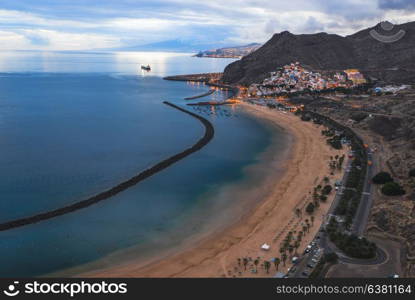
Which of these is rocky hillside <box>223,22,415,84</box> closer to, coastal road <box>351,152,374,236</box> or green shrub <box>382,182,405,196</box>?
coastal road <box>351,152,374,236</box>

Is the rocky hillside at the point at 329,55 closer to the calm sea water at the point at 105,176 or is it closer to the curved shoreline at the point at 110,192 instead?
the calm sea water at the point at 105,176

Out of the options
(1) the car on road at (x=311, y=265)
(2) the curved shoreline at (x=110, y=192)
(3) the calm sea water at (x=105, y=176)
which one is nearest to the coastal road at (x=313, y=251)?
(1) the car on road at (x=311, y=265)

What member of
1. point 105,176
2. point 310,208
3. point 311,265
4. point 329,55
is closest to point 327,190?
point 310,208

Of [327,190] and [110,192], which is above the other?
[327,190]

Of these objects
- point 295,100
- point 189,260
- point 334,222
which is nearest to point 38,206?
point 189,260

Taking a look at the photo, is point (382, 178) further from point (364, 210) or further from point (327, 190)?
point (364, 210)

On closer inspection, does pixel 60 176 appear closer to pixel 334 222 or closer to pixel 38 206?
pixel 38 206
